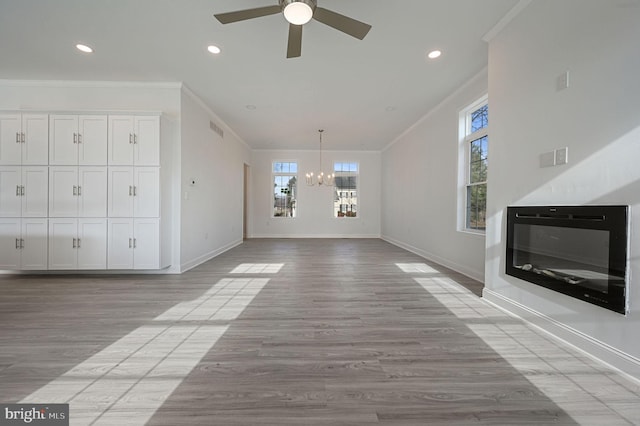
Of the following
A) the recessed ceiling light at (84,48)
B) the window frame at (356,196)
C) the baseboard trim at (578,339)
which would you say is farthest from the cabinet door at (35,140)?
the window frame at (356,196)

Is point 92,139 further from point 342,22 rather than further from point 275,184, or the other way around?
point 275,184

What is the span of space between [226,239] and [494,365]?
5.77 meters

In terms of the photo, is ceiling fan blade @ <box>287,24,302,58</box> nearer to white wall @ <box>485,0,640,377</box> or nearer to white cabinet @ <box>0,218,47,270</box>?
white wall @ <box>485,0,640,377</box>

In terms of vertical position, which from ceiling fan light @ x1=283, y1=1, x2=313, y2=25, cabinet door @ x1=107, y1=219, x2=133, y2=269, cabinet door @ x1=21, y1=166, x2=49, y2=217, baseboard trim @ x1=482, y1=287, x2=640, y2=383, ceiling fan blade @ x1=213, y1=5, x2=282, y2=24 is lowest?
baseboard trim @ x1=482, y1=287, x2=640, y2=383

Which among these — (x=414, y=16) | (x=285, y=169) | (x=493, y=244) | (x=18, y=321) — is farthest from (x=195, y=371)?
(x=285, y=169)

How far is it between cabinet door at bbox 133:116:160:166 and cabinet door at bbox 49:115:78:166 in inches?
32.4

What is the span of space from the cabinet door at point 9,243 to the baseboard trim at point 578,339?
20.5 feet

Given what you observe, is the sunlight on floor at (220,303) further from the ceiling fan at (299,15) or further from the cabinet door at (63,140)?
the cabinet door at (63,140)

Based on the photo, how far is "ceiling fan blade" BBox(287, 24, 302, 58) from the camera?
2100 mm

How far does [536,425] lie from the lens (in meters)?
1.15

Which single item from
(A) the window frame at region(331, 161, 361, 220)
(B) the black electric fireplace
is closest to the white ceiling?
(B) the black electric fireplace

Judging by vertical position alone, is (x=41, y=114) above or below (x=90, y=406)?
above

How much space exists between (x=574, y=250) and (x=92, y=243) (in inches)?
217

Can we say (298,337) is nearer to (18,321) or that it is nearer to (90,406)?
(90,406)
